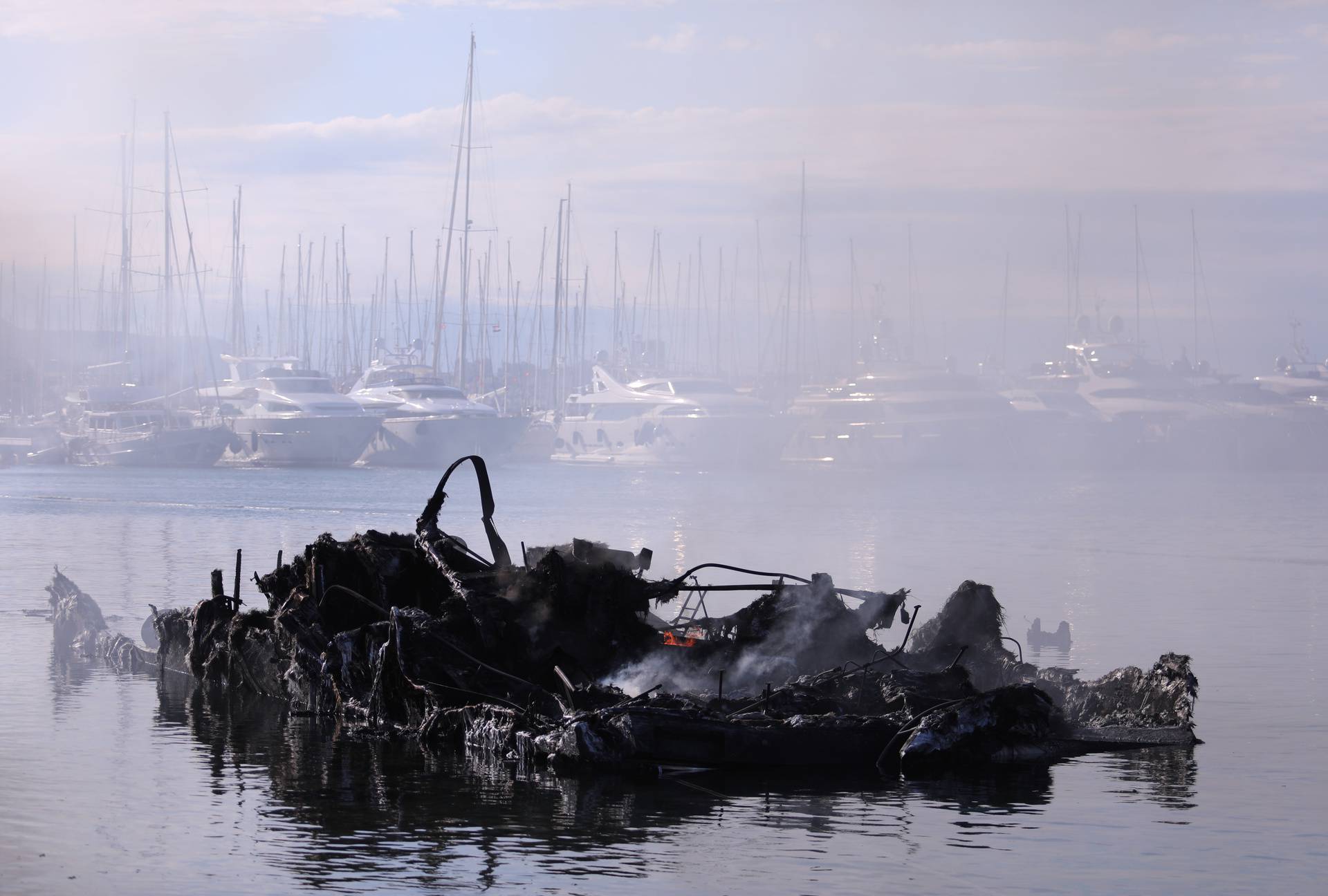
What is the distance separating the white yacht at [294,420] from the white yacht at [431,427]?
5.50 feet

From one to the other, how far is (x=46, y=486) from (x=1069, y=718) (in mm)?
101381

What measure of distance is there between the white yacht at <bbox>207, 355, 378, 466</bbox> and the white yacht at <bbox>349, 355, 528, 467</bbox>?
1675 millimetres

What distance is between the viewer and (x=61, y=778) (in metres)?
18.6

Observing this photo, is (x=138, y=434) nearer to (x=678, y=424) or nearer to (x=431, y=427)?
(x=431, y=427)

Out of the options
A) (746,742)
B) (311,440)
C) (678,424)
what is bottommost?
(746,742)

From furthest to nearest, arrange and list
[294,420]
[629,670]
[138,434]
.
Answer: [138,434] → [294,420] → [629,670]

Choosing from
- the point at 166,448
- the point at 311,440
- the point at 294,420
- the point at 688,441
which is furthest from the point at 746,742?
the point at 166,448

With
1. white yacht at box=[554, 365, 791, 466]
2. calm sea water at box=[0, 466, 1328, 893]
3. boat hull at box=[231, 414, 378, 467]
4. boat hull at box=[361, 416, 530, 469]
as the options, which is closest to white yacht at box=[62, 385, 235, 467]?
boat hull at box=[231, 414, 378, 467]

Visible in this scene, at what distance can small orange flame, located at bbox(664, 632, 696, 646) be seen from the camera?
75.8ft

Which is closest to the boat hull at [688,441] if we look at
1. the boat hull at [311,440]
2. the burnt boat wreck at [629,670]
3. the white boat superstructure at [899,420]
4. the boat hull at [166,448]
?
the white boat superstructure at [899,420]

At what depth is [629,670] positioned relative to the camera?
73.8 ft

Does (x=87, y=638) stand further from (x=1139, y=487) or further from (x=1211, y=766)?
(x=1139, y=487)

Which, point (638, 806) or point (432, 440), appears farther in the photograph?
point (432, 440)

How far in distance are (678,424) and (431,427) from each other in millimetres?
24618
